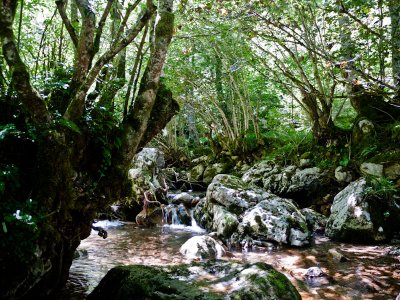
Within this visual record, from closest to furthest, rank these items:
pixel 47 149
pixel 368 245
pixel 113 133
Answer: pixel 47 149 < pixel 113 133 < pixel 368 245

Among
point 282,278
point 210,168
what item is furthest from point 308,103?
point 282,278

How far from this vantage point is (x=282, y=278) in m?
3.79

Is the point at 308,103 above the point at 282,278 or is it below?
above

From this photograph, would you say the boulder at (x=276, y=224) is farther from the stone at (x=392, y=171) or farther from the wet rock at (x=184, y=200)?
the wet rock at (x=184, y=200)

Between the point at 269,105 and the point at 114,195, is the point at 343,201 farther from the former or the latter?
the point at 269,105

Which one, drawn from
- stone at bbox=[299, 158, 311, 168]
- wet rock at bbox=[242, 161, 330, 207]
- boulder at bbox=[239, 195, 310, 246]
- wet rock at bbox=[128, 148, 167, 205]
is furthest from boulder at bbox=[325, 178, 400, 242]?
wet rock at bbox=[128, 148, 167, 205]

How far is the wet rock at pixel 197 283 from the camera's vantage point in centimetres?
346

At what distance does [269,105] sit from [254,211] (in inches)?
341

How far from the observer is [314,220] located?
8.30m

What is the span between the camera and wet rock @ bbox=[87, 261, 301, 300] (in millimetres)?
3459

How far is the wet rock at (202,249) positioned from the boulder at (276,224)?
951 mm

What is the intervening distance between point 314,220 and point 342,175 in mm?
1543

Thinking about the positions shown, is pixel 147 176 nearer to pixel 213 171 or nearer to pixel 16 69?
pixel 213 171

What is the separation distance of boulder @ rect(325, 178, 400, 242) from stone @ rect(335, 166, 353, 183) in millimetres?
1381
